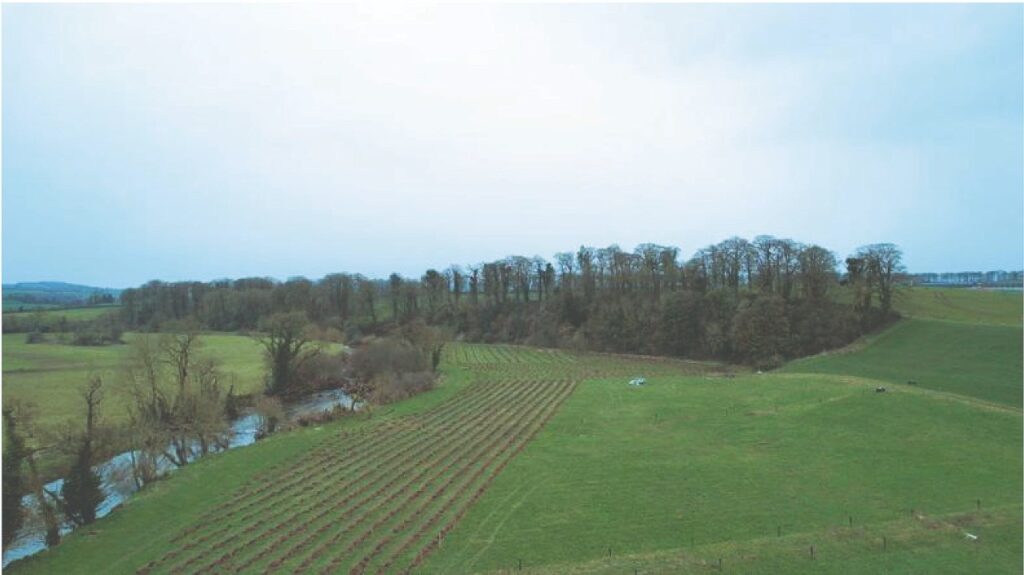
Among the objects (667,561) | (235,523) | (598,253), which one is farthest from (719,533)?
(598,253)

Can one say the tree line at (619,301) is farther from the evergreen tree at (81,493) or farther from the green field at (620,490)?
the evergreen tree at (81,493)

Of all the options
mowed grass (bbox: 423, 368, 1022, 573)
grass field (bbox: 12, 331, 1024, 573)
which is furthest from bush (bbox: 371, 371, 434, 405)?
mowed grass (bbox: 423, 368, 1022, 573)

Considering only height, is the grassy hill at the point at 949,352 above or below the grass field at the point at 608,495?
above

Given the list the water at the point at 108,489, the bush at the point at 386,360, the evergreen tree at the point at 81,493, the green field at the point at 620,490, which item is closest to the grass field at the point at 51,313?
the bush at the point at 386,360

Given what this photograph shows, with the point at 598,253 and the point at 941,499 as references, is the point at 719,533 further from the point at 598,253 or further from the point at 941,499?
the point at 598,253

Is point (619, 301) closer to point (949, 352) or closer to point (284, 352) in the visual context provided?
point (949, 352)

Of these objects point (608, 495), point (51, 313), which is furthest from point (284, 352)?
point (51, 313)

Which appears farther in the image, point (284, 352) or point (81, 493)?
point (284, 352)
